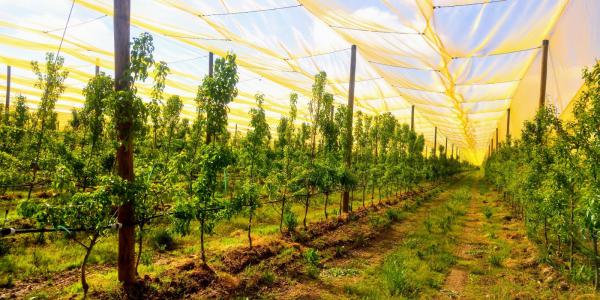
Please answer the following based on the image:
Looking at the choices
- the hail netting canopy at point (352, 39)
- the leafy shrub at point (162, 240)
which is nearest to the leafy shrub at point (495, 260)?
the hail netting canopy at point (352, 39)

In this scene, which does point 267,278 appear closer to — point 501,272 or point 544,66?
point 501,272

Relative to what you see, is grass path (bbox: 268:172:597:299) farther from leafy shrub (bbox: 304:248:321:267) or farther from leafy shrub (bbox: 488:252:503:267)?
leafy shrub (bbox: 304:248:321:267)

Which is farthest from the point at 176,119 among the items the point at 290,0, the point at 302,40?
the point at 290,0

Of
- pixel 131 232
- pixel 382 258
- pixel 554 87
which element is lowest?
pixel 382 258

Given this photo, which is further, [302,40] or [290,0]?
[302,40]

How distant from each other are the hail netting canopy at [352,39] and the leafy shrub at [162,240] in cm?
485

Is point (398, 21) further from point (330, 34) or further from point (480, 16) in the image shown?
point (330, 34)

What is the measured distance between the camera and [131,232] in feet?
19.6

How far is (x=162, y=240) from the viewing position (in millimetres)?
9508

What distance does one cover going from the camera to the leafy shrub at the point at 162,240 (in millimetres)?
9188

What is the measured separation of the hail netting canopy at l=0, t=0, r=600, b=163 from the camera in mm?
10070

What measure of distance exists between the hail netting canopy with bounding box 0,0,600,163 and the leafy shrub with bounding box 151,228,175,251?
4.85 metres

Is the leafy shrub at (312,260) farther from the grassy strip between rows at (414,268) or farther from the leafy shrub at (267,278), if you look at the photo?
the grassy strip between rows at (414,268)

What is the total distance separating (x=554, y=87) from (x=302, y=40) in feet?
35.0
